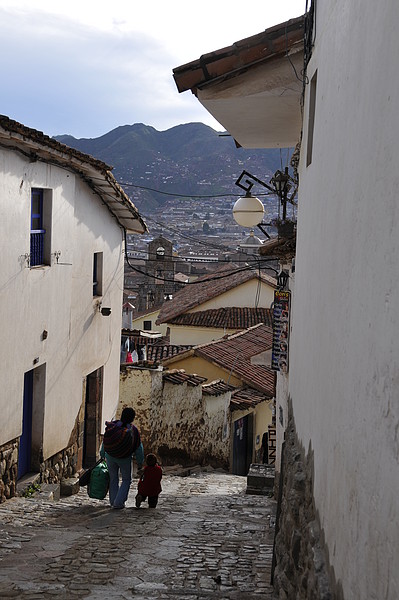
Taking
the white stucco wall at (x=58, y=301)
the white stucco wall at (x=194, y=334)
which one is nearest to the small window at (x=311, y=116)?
the white stucco wall at (x=58, y=301)

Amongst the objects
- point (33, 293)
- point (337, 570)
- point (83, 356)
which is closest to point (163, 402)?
point (83, 356)

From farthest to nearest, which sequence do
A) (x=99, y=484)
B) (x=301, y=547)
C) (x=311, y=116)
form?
1. (x=99, y=484)
2. (x=311, y=116)
3. (x=301, y=547)

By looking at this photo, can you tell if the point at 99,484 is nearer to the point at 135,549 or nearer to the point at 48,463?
the point at 48,463

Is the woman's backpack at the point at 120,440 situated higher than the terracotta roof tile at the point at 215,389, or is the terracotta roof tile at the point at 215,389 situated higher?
the woman's backpack at the point at 120,440

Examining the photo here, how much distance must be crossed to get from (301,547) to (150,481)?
20.3ft

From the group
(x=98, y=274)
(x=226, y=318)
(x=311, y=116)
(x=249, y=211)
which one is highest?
(x=311, y=116)

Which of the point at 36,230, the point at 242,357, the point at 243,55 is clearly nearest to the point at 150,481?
the point at 36,230

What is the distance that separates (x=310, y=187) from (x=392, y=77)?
376cm

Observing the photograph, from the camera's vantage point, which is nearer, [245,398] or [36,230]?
[36,230]

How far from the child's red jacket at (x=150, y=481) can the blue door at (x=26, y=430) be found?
2320 millimetres

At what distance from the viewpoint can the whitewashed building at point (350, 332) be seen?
91.4 inches

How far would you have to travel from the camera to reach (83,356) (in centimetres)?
1438

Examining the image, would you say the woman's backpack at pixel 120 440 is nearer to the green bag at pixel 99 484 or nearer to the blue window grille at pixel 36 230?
the green bag at pixel 99 484

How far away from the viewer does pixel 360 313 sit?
283 cm
